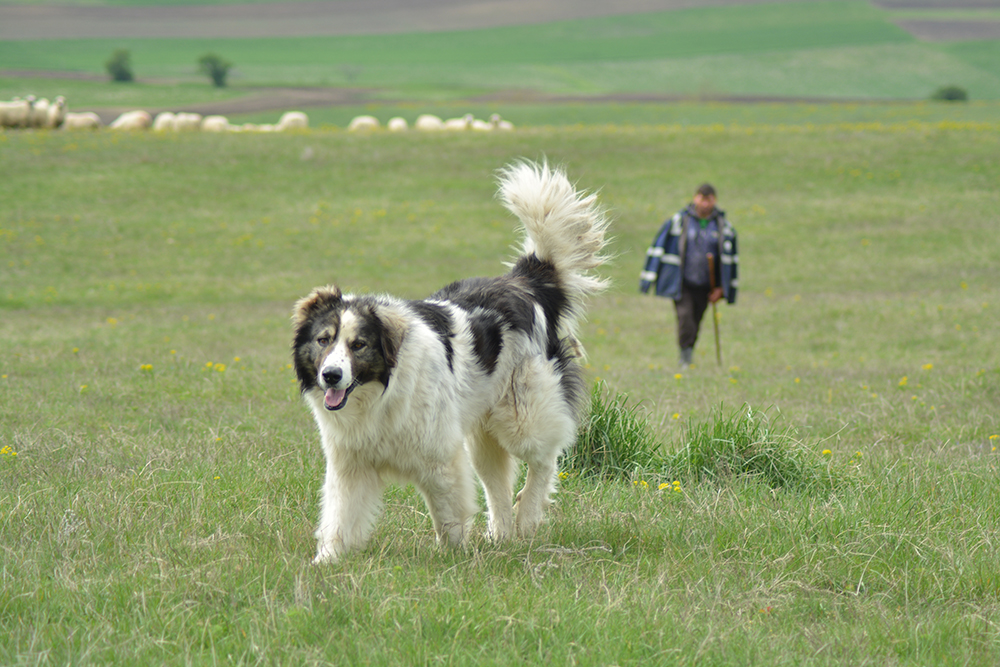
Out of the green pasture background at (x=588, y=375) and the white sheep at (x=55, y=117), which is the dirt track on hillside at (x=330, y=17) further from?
the green pasture background at (x=588, y=375)

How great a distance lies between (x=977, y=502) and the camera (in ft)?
17.3

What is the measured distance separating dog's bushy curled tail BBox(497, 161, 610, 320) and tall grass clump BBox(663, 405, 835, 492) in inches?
50.0

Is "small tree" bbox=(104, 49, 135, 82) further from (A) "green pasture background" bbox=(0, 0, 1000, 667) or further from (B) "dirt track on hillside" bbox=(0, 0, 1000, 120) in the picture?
(A) "green pasture background" bbox=(0, 0, 1000, 667)

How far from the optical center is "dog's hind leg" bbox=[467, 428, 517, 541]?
5449mm

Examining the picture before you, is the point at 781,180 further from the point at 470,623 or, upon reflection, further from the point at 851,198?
the point at 470,623

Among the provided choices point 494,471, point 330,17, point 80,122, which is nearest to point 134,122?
point 80,122

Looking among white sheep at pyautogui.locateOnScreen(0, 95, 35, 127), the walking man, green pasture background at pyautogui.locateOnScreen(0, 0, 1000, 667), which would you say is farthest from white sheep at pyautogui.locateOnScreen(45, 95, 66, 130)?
the walking man

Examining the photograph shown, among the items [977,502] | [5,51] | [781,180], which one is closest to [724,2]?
[5,51]

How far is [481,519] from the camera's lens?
5.73 meters

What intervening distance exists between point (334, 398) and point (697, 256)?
28.0 feet

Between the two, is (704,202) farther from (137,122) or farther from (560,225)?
(137,122)

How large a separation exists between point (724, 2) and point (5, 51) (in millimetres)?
98330

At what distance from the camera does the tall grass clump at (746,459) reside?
575 centimetres

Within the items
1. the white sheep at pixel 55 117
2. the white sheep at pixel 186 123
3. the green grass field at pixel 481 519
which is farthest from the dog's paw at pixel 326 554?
the white sheep at pixel 186 123
